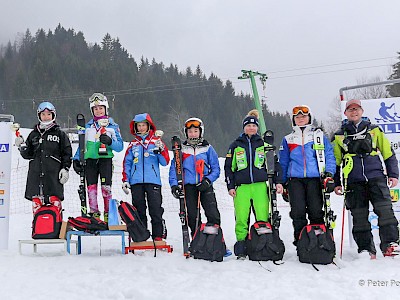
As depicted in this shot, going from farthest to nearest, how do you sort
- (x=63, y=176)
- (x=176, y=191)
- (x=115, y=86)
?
(x=115, y=86)
(x=63, y=176)
(x=176, y=191)

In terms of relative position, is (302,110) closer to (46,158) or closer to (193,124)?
(193,124)

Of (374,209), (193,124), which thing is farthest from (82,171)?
(374,209)

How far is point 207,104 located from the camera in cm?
6594

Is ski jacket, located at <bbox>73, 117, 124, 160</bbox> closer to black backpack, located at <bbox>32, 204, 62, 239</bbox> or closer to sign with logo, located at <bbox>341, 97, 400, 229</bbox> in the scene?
black backpack, located at <bbox>32, 204, 62, 239</bbox>

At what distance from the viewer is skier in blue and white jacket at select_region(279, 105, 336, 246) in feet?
16.9

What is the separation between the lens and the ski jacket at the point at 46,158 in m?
5.67

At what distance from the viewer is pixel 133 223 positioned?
211 inches

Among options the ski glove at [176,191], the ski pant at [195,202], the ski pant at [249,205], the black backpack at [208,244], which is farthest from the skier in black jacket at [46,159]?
the ski pant at [249,205]

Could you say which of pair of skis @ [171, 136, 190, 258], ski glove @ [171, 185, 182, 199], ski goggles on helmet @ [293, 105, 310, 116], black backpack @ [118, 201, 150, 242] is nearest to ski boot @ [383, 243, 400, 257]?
ski goggles on helmet @ [293, 105, 310, 116]

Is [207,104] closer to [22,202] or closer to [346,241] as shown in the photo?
[22,202]

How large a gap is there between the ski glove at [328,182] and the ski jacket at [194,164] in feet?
4.65

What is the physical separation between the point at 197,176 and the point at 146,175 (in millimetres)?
703

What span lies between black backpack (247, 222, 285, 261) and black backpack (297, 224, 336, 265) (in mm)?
249

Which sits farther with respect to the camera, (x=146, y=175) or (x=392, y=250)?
(x=146, y=175)
